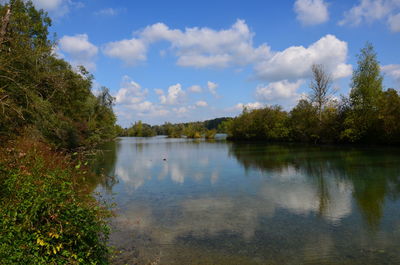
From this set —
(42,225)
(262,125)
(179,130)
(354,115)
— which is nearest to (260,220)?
(42,225)

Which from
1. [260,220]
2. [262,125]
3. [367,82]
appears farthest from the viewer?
[262,125]

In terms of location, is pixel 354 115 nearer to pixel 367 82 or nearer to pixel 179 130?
pixel 367 82

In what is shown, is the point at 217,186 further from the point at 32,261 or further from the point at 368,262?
the point at 32,261

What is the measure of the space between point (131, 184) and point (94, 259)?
32.3 ft

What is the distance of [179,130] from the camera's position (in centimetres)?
11031

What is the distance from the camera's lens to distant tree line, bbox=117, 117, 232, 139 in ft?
300

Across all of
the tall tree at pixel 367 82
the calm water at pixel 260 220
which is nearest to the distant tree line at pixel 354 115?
the tall tree at pixel 367 82

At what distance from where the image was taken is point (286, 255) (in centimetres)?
567

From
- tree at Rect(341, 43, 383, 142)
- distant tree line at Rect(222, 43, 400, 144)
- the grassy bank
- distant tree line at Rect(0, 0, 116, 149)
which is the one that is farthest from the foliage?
the grassy bank

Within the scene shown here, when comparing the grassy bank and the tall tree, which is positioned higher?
the tall tree

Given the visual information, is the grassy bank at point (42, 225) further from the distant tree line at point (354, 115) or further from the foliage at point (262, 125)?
the foliage at point (262, 125)

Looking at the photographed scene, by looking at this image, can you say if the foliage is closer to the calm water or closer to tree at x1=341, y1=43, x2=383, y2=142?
tree at x1=341, y1=43, x2=383, y2=142

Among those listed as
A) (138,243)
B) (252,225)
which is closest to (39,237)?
(138,243)

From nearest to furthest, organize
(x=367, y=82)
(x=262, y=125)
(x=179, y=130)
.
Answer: (x=367, y=82) < (x=262, y=125) < (x=179, y=130)
